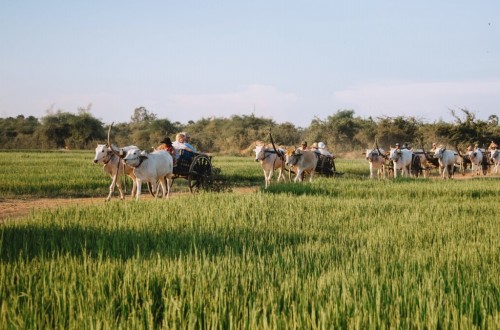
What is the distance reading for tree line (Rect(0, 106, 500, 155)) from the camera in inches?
1340

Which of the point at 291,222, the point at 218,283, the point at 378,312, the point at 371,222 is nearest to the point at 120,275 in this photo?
the point at 218,283

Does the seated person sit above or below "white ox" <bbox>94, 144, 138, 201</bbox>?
above

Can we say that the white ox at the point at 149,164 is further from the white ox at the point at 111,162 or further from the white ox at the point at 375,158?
the white ox at the point at 375,158

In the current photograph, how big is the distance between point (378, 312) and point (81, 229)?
3.92m

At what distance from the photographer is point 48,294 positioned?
2893mm

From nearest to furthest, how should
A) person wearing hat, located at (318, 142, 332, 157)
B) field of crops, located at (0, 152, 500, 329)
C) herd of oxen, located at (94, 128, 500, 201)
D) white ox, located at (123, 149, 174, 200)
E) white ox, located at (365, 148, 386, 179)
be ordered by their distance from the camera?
field of crops, located at (0, 152, 500, 329)
white ox, located at (123, 149, 174, 200)
herd of oxen, located at (94, 128, 500, 201)
person wearing hat, located at (318, 142, 332, 157)
white ox, located at (365, 148, 386, 179)

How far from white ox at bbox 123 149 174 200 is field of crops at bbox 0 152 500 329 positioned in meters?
2.00

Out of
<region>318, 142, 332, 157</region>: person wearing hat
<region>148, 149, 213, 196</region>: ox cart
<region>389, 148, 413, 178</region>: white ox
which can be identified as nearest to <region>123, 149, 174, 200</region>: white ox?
<region>148, 149, 213, 196</region>: ox cart

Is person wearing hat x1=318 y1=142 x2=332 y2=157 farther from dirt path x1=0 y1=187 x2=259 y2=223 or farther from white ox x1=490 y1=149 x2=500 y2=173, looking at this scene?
white ox x1=490 y1=149 x2=500 y2=173

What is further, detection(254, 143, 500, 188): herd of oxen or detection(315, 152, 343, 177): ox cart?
detection(315, 152, 343, 177): ox cart

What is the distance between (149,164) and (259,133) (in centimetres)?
3521

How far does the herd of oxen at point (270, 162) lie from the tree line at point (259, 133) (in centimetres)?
985

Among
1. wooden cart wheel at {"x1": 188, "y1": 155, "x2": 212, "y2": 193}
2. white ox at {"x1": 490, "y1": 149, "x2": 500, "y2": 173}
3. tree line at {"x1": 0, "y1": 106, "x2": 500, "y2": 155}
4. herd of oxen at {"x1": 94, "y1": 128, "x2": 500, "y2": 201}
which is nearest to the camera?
herd of oxen at {"x1": 94, "y1": 128, "x2": 500, "y2": 201}

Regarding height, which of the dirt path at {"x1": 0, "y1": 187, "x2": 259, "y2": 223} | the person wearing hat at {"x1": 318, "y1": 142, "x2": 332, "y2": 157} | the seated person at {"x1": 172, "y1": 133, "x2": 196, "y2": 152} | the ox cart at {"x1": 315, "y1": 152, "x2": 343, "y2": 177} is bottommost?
the dirt path at {"x1": 0, "y1": 187, "x2": 259, "y2": 223}
